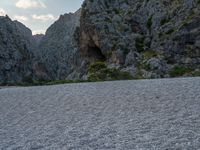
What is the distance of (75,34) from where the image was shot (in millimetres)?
95438

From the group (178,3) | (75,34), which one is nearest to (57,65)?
(75,34)

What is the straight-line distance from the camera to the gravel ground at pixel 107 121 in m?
12.2

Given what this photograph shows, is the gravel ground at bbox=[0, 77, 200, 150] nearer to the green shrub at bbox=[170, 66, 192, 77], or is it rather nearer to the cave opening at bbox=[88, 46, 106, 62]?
the green shrub at bbox=[170, 66, 192, 77]

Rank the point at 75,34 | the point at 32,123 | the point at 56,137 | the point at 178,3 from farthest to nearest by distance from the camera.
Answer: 1. the point at 75,34
2. the point at 178,3
3. the point at 32,123
4. the point at 56,137

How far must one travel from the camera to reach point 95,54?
85125 millimetres

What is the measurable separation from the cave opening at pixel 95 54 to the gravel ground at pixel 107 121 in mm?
57827

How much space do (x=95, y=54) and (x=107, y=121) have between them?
6950 cm

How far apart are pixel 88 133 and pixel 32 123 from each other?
4.56 metres

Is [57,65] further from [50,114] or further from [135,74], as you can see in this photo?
[50,114]

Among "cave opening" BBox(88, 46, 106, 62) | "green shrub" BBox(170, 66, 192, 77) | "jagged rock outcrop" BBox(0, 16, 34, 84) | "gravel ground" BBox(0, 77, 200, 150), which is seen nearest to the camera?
"gravel ground" BBox(0, 77, 200, 150)

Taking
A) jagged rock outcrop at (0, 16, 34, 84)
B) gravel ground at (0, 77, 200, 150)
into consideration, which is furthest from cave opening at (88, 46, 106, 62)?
gravel ground at (0, 77, 200, 150)

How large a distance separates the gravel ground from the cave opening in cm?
5783

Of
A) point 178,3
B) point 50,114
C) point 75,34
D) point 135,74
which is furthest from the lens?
point 75,34

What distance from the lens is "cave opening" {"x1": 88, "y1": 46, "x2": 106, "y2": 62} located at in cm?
8315
